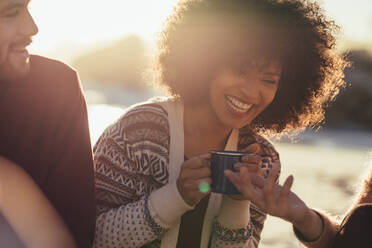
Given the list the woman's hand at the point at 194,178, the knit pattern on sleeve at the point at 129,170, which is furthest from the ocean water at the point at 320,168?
the woman's hand at the point at 194,178

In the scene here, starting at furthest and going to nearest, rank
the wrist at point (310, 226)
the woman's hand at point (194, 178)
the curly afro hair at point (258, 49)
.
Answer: the curly afro hair at point (258, 49), the wrist at point (310, 226), the woman's hand at point (194, 178)

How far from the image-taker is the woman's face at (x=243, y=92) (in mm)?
2373

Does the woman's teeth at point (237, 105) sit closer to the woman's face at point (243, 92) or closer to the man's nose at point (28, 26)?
the woman's face at point (243, 92)

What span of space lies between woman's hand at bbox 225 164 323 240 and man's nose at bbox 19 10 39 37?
86 centimetres

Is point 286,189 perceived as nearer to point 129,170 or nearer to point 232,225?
point 232,225

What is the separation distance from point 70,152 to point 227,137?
821mm

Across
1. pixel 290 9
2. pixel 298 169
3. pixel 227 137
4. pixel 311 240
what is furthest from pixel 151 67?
pixel 298 169

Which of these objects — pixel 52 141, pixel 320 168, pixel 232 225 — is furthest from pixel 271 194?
pixel 320 168

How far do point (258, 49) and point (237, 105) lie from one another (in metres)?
0.28

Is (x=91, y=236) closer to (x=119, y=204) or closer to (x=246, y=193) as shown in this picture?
(x=119, y=204)

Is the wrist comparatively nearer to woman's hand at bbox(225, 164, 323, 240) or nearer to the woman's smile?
woman's hand at bbox(225, 164, 323, 240)

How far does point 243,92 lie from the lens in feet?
7.72

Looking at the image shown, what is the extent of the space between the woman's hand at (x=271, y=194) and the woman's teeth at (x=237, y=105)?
42cm

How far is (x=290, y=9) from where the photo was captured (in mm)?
2535
